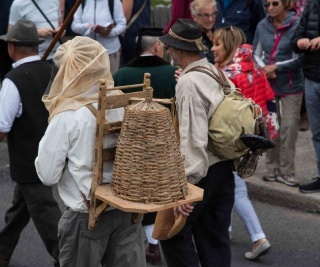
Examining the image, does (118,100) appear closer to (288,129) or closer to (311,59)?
(311,59)

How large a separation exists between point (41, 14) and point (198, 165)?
4537mm

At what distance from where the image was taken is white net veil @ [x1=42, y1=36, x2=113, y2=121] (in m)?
4.77

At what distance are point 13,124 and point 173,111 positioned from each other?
166 centimetres

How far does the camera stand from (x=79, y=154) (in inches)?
188

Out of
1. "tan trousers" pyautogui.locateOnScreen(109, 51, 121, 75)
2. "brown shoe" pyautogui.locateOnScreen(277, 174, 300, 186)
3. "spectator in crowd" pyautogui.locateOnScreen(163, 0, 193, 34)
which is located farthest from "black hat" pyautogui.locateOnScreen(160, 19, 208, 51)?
"tan trousers" pyautogui.locateOnScreen(109, 51, 121, 75)

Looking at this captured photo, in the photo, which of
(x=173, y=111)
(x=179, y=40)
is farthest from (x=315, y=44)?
(x=173, y=111)

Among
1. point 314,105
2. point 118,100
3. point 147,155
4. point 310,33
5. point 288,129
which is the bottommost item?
point 288,129

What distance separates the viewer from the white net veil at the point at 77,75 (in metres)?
4.77

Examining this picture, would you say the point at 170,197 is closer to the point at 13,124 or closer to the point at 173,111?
the point at 173,111

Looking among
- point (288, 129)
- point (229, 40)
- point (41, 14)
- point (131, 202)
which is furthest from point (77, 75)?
point (41, 14)

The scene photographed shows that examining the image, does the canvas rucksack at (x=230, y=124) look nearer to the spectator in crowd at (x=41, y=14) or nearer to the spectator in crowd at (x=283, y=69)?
the spectator in crowd at (x=283, y=69)

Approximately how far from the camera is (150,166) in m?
4.48

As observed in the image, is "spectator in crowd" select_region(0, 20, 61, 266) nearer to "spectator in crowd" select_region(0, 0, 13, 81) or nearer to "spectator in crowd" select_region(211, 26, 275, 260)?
"spectator in crowd" select_region(211, 26, 275, 260)

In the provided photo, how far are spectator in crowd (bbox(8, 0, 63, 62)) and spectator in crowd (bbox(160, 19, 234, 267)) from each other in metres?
3.85
